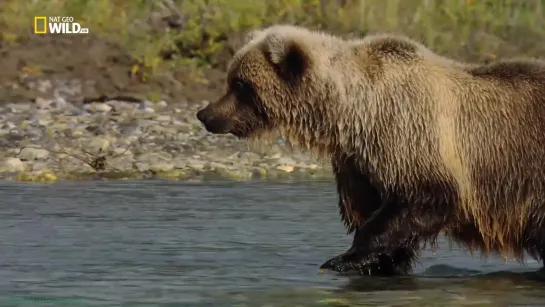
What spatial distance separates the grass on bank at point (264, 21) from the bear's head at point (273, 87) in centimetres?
759

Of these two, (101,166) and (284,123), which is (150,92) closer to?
(101,166)

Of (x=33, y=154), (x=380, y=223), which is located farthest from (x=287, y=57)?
(x=33, y=154)

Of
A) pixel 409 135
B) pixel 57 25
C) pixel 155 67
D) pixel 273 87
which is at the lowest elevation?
pixel 409 135

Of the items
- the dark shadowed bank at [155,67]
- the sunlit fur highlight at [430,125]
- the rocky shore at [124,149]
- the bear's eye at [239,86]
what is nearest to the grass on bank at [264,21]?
the dark shadowed bank at [155,67]

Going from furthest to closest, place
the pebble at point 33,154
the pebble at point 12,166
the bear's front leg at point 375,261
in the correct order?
the pebble at point 33,154 → the pebble at point 12,166 → the bear's front leg at point 375,261

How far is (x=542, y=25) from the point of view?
16.5m

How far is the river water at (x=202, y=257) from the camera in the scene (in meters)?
6.59

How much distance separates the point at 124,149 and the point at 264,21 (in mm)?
4012

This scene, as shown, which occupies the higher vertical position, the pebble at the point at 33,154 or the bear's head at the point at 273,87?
the bear's head at the point at 273,87

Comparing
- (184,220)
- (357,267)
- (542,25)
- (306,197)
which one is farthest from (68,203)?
(542,25)

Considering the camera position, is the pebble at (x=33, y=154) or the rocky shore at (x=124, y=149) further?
the pebble at (x=33, y=154)

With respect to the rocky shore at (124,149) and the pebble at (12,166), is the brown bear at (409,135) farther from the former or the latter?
the pebble at (12,166)

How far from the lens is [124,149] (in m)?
12.6

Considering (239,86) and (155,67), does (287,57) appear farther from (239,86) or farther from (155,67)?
(155,67)
